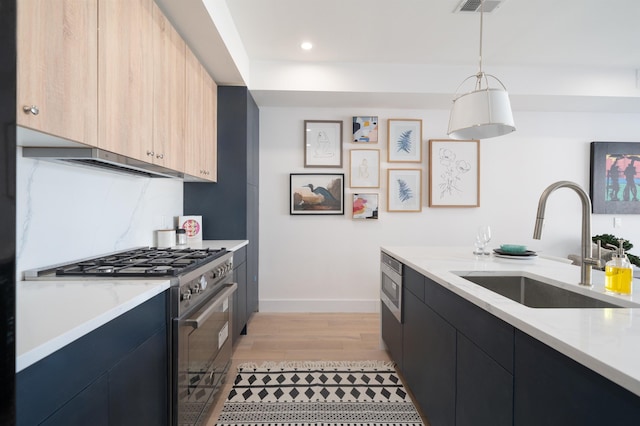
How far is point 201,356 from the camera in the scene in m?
1.59

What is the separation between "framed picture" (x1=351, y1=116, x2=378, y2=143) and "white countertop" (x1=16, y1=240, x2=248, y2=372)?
2.85 m

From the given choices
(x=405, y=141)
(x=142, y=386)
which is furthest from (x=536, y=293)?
(x=405, y=141)

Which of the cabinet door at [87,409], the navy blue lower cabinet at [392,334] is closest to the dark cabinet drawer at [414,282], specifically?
the navy blue lower cabinet at [392,334]

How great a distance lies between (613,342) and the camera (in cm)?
71

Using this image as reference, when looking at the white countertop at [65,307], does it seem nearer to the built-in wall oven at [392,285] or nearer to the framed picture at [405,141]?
the built-in wall oven at [392,285]

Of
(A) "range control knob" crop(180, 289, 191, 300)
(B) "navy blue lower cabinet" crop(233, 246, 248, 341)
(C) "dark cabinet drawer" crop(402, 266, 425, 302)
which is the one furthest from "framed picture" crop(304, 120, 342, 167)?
(A) "range control knob" crop(180, 289, 191, 300)

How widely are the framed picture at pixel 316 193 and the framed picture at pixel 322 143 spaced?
0.15 m

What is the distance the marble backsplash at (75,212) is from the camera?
4.25 ft

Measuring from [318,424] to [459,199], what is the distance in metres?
2.92

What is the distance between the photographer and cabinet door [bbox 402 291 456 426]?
4.51 ft

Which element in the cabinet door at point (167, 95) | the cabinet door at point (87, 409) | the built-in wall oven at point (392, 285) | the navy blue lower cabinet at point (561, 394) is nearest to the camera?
the navy blue lower cabinet at point (561, 394)

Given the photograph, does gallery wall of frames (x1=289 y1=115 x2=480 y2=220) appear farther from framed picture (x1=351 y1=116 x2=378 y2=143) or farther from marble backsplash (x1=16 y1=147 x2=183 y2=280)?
marble backsplash (x1=16 y1=147 x2=183 y2=280)

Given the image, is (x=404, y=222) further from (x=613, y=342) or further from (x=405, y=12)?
(x=613, y=342)

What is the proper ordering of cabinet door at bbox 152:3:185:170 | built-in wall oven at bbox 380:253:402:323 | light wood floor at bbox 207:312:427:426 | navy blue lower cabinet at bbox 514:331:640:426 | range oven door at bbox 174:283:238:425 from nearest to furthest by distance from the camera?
1. navy blue lower cabinet at bbox 514:331:640:426
2. range oven door at bbox 174:283:238:425
3. cabinet door at bbox 152:3:185:170
4. built-in wall oven at bbox 380:253:402:323
5. light wood floor at bbox 207:312:427:426
